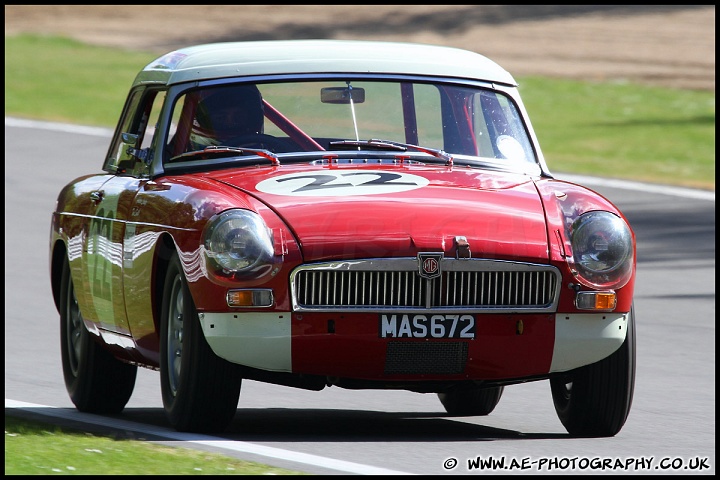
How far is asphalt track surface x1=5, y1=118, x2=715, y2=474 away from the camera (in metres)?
5.97

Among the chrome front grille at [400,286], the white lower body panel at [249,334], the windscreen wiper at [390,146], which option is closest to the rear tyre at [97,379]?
the windscreen wiper at [390,146]

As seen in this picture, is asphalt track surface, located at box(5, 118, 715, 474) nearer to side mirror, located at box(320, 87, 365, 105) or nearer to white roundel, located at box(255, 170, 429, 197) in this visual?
white roundel, located at box(255, 170, 429, 197)

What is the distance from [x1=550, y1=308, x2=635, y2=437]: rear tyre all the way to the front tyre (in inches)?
52.2

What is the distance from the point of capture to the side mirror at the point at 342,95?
753 cm

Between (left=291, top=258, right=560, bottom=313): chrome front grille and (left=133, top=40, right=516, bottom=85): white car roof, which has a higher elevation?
(left=133, top=40, right=516, bottom=85): white car roof

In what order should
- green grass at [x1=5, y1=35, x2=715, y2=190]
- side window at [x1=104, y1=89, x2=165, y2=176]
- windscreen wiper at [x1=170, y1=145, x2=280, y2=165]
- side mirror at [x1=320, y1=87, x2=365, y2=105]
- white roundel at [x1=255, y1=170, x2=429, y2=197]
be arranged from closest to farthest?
white roundel at [x1=255, y1=170, x2=429, y2=197], windscreen wiper at [x1=170, y1=145, x2=280, y2=165], side mirror at [x1=320, y1=87, x2=365, y2=105], side window at [x1=104, y1=89, x2=165, y2=176], green grass at [x1=5, y1=35, x2=715, y2=190]

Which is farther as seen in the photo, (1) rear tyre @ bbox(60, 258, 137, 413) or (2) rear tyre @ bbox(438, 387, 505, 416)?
(2) rear tyre @ bbox(438, 387, 505, 416)

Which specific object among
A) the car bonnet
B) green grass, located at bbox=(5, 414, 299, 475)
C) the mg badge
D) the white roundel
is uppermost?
the white roundel

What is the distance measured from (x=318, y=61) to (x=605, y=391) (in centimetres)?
211

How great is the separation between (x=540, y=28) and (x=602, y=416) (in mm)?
35761

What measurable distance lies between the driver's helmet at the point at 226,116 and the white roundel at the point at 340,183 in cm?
62

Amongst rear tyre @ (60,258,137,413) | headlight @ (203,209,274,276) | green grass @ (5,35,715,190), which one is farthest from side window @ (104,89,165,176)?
green grass @ (5,35,715,190)

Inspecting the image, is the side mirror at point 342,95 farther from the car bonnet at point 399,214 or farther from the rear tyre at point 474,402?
the rear tyre at point 474,402

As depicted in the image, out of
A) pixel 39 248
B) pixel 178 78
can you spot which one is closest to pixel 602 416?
pixel 178 78
